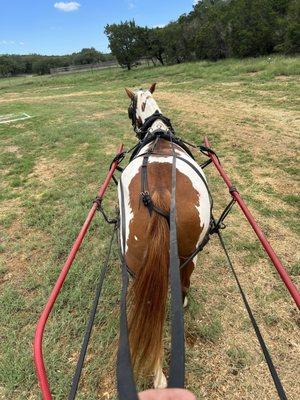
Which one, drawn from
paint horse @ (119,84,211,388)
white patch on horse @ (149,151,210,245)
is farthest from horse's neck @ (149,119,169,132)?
white patch on horse @ (149,151,210,245)

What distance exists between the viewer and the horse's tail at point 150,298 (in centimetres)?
203

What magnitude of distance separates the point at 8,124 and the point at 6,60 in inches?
2415

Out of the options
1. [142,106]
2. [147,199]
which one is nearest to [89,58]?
[142,106]

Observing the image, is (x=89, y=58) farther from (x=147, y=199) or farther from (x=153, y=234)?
(x=153, y=234)

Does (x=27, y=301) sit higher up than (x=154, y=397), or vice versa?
(x=154, y=397)

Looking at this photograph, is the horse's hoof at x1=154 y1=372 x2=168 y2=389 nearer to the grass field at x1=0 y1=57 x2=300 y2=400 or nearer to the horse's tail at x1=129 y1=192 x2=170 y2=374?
the grass field at x1=0 y1=57 x2=300 y2=400

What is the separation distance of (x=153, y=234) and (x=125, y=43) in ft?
127

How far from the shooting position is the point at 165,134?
10.5 ft

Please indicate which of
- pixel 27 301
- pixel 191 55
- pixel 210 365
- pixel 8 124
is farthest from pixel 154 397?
pixel 191 55

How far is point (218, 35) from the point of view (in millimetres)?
27422

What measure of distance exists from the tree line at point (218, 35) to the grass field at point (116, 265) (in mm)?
15213

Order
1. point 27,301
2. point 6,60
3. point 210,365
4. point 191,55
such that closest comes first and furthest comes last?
point 210,365 → point 27,301 → point 191,55 → point 6,60

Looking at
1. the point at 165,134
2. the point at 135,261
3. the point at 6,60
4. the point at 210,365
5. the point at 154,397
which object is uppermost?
the point at 6,60

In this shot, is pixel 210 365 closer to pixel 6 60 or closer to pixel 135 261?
pixel 135 261
